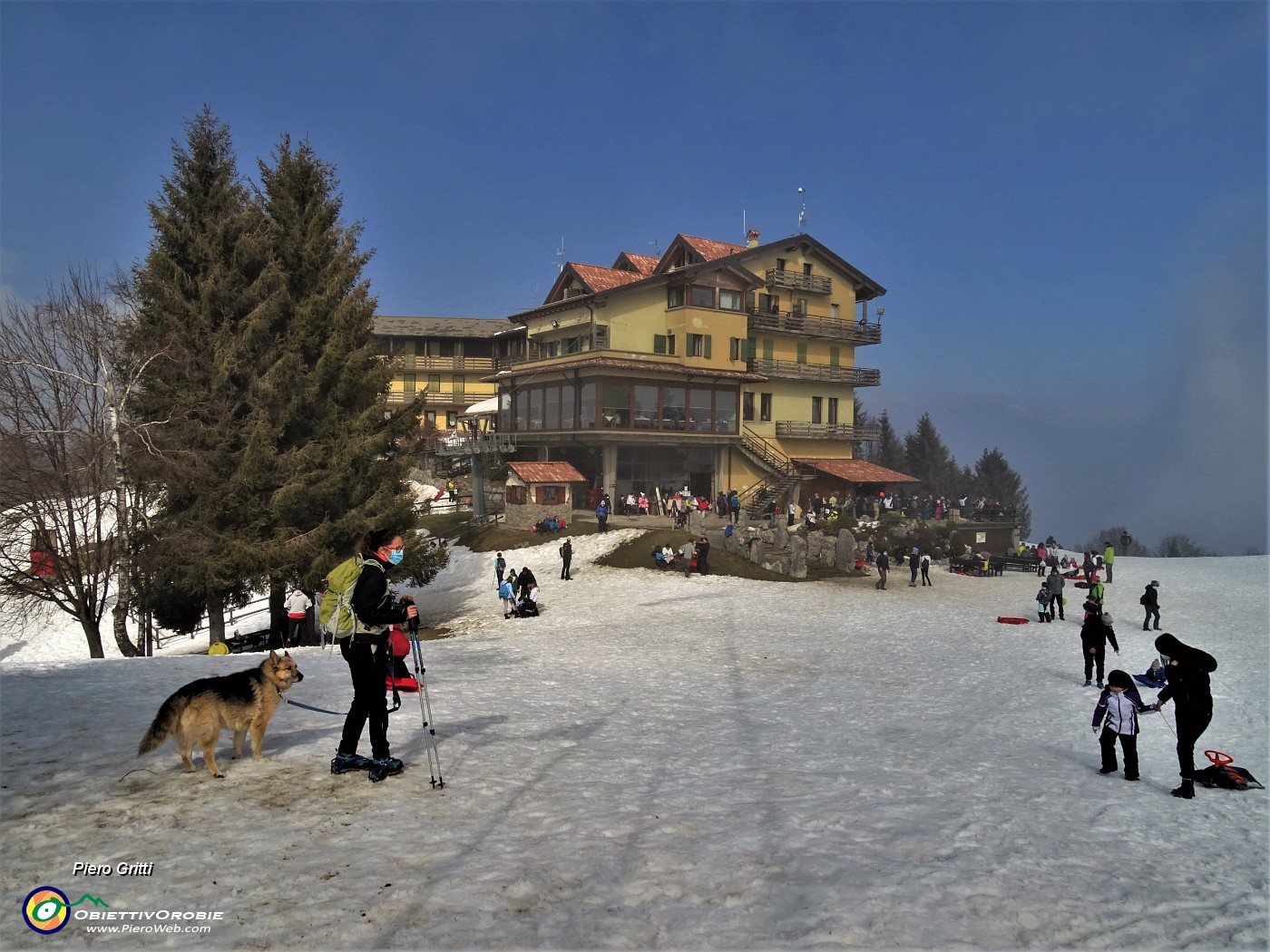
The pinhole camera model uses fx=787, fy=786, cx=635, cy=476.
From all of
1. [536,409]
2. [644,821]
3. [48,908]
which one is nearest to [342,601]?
[48,908]

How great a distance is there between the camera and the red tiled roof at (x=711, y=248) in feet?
162

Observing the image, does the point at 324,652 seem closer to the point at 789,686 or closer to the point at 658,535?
the point at 789,686

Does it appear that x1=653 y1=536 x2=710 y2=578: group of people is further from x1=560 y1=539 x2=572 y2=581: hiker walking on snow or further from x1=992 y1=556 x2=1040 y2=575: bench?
x1=992 y1=556 x2=1040 y2=575: bench

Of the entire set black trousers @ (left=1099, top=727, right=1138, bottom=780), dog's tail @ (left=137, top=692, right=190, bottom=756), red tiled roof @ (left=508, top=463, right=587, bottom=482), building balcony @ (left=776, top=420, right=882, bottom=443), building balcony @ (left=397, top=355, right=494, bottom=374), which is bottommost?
black trousers @ (left=1099, top=727, right=1138, bottom=780)

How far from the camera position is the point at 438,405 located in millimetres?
76188

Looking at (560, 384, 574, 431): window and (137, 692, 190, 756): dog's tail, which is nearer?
(137, 692, 190, 756): dog's tail

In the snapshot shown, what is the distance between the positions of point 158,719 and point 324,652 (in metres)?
10.8

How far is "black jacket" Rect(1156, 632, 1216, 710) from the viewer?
9.95m

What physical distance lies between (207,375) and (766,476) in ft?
113

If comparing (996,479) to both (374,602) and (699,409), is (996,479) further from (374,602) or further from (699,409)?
(374,602)

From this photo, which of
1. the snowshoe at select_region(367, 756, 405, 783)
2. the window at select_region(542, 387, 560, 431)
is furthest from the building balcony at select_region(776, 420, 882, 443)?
the snowshoe at select_region(367, 756, 405, 783)

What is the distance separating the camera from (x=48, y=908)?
19.2 ft

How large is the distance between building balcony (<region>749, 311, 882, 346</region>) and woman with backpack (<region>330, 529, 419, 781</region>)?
44963 millimetres

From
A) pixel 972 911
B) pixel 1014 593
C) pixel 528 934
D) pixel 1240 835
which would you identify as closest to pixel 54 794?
pixel 528 934
